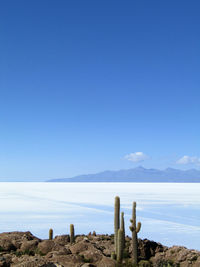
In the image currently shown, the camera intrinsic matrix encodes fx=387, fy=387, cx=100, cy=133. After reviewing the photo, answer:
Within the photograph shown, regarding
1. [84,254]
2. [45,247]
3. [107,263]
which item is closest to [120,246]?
[107,263]

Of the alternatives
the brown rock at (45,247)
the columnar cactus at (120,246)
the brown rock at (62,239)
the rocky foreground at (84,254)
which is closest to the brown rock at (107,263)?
the rocky foreground at (84,254)

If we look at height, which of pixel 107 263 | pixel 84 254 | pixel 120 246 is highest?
pixel 120 246

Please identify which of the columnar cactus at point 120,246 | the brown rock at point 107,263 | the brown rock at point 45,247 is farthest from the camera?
the brown rock at point 45,247

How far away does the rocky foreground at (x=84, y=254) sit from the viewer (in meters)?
17.3

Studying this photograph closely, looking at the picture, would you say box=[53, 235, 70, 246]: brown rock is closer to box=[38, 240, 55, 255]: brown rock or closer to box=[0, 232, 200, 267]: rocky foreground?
box=[0, 232, 200, 267]: rocky foreground

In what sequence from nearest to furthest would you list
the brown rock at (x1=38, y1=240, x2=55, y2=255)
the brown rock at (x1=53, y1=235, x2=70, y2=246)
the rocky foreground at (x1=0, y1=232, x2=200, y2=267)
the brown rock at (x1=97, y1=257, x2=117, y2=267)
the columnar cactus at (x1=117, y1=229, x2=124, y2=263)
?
the rocky foreground at (x1=0, y1=232, x2=200, y2=267)
the brown rock at (x1=97, y1=257, x2=117, y2=267)
the columnar cactus at (x1=117, y1=229, x2=124, y2=263)
the brown rock at (x1=38, y1=240, x2=55, y2=255)
the brown rock at (x1=53, y1=235, x2=70, y2=246)

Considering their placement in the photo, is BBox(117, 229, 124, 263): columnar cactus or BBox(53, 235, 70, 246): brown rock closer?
BBox(117, 229, 124, 263): columnar cactus

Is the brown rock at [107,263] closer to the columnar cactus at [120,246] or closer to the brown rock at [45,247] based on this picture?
the columnar cactus at [120,246]

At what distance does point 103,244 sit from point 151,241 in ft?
9.65

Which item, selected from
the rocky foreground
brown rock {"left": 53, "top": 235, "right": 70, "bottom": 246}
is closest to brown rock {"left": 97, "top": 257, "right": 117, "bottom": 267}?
the rocky foreground

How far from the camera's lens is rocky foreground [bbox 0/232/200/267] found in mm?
17312

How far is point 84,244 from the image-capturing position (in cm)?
2084

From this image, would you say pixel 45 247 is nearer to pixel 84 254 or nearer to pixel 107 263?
pixel 84 254

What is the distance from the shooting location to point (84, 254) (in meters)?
19.4
